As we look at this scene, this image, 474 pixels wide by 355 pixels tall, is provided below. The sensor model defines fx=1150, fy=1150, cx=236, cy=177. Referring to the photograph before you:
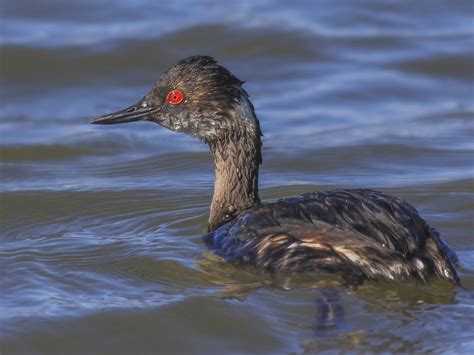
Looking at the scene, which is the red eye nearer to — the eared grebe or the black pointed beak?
the eared grebe

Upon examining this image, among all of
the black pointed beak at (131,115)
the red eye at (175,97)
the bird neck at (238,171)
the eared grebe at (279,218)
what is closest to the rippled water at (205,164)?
the eared grebe at (279,218)

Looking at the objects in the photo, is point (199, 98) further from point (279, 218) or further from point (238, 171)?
point (279, 218)

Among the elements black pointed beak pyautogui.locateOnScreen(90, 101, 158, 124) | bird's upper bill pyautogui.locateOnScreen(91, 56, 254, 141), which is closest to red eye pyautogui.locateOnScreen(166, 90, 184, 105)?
bird's upper bill pyautogui.locateOnScreen(91, 56, 254, 141)

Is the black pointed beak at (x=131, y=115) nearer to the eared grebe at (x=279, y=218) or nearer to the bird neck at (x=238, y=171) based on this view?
the eared grebe at (x=279, y=218)

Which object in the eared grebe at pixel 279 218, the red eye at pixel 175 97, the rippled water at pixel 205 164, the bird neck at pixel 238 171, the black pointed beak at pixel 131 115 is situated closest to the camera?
the rippled water at pixel 205 164

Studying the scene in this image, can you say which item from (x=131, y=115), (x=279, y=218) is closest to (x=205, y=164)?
(x=131, y=115)

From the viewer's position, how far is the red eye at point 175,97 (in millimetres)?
7730

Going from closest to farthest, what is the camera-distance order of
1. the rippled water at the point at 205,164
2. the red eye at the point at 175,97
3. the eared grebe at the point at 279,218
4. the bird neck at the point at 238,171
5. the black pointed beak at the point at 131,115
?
1. the rippled water at the point at 205,164
2. the eared grebe at the point at 279,218
3. the bird neck at the point at 238,171
4. the red eye at the point at 175,97
5. the black pointed beak at the point at 131,115

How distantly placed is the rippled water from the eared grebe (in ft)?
0.43

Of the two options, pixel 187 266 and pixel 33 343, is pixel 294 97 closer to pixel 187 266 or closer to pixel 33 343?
pixel 187 266

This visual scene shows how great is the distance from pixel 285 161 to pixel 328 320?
356 centimetres

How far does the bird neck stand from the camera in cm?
753

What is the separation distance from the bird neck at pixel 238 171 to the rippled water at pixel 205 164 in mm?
300

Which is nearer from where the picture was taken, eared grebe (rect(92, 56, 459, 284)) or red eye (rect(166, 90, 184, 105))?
eared grebe (rect(92, 56, 459, 284))
